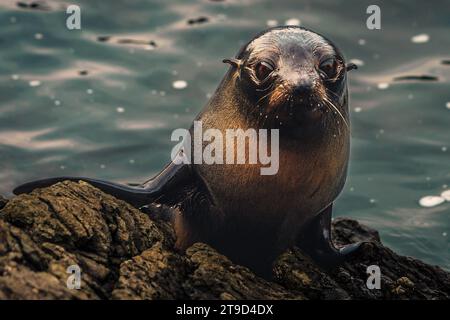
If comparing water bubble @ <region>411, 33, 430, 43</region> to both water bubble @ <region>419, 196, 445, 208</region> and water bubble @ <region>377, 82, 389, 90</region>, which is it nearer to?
water bubble @ <region>377, 82, 389, 90</region>

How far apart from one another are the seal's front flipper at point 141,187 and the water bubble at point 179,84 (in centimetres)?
724

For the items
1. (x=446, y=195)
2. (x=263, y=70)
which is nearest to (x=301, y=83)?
(x=263, y=70)

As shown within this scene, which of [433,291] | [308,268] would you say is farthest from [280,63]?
[433,291]

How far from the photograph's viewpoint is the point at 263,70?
7.02 metres

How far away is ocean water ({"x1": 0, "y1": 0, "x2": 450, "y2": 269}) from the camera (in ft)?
40.6

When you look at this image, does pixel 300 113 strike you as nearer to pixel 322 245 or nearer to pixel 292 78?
pixel 292 78

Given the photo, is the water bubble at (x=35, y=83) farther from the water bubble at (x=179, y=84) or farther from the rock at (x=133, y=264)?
the rock at (x=133, y=264)

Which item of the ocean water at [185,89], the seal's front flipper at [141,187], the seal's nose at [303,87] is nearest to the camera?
the seal's nose at [303,87]

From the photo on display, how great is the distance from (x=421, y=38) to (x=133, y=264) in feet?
37.9

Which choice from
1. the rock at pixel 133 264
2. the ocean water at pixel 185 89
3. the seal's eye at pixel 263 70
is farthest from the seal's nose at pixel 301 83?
the ocean water at pixel 185 89

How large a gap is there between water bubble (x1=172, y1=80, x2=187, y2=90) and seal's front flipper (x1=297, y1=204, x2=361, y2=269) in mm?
7578

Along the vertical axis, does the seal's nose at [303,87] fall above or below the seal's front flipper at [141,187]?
above

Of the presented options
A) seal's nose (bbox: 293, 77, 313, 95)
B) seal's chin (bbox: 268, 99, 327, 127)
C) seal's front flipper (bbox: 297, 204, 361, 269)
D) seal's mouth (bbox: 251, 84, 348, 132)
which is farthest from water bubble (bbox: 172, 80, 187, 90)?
seal's nose (bbox: 293, 77, 313, 95)

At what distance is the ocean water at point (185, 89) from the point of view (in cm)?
1238
